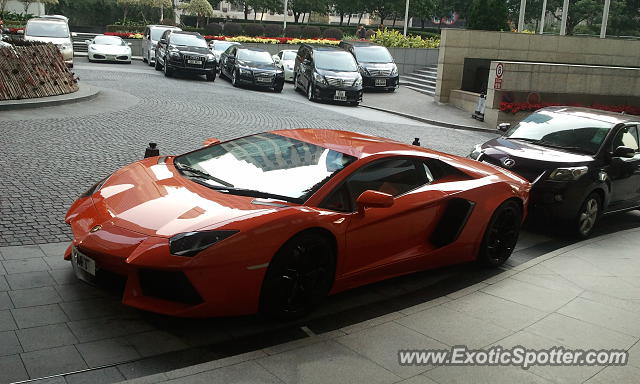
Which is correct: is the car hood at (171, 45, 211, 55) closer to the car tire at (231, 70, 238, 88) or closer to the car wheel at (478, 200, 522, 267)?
the car tire at (231, 70, 238, 88)

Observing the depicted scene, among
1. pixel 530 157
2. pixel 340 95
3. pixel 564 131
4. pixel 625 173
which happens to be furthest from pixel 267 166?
pixel 340 95

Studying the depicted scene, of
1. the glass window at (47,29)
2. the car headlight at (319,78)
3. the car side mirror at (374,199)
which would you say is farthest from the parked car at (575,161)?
the glass window at (47,29)

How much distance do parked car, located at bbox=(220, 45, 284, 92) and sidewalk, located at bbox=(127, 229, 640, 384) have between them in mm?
17857

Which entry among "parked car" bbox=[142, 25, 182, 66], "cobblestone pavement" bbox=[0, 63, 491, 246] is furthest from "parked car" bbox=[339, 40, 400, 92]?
→ "parked car" bbox=[142, 25, 182, 66]

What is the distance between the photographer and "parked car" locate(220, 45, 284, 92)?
945 inches

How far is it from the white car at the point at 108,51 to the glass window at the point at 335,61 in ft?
33.3

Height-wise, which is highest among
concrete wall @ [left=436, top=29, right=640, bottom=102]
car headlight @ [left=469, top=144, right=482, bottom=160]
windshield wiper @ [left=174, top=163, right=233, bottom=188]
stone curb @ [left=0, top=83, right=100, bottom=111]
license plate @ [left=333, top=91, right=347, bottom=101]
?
concrete wall @ [left=436, top=29, right=640, bottom=102]

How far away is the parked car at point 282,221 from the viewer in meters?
4.64

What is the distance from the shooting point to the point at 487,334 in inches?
201

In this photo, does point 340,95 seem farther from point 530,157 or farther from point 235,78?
point 530,157

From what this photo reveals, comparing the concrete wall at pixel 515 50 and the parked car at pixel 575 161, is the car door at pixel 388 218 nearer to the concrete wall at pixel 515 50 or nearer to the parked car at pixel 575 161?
the parked car at pixel 575 161

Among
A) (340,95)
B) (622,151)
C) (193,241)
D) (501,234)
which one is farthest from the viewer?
(340,95)

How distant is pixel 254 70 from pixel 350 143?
18485 millimetres

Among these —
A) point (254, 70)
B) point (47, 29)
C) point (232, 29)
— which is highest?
point (232, 29)
